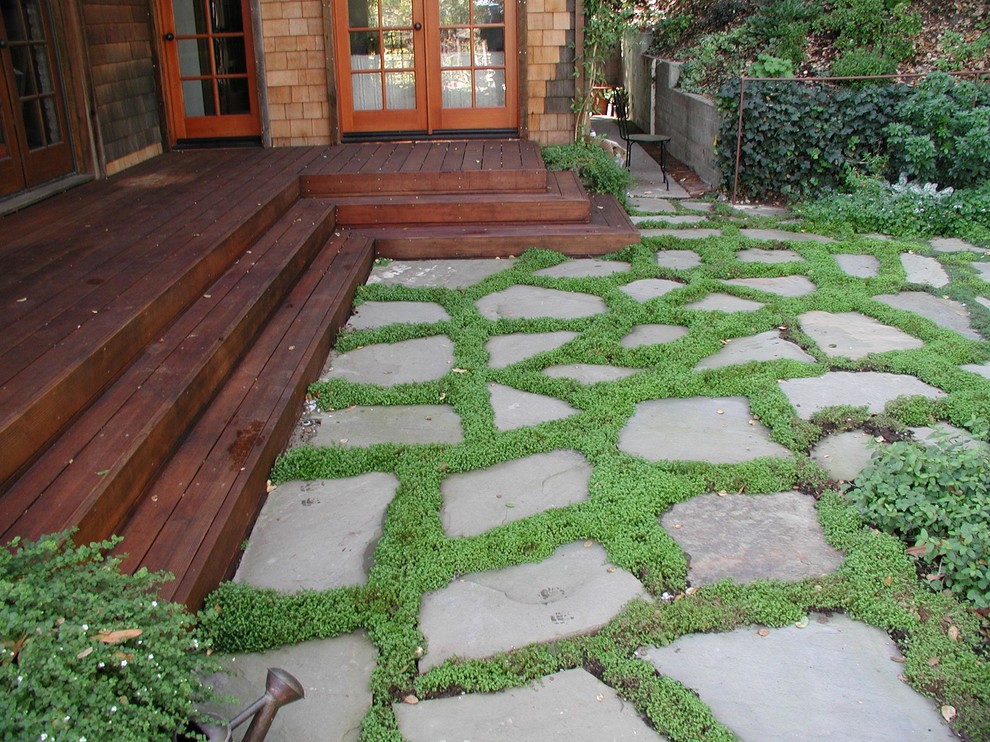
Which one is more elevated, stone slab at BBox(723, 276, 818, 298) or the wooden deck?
the wooden deck

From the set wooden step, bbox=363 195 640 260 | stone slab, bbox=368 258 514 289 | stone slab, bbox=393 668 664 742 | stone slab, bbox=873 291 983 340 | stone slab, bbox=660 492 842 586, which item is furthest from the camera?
wooden step, bbox=363 195 640 260

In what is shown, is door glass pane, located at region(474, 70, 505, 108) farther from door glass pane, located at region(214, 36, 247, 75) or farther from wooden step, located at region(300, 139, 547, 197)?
door glass pane, located at region(214, 36, 247, 75)

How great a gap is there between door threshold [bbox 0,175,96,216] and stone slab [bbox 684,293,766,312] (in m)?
3.75

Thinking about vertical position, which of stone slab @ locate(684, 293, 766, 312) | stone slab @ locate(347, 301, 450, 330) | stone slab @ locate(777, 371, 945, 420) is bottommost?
stone slab @ locate(777, 371, 945, 420)

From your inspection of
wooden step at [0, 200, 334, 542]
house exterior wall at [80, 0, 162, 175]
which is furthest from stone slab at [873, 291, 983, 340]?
house exterior wall at [80, 0, 162, 175]

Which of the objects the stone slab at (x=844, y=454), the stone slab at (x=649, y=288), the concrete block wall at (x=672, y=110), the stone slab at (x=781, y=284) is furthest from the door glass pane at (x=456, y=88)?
the stone slab at (x=844, y=454)

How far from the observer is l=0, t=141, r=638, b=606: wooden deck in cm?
246

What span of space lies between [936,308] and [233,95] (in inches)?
221

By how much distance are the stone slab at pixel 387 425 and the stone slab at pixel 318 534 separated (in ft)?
0.95

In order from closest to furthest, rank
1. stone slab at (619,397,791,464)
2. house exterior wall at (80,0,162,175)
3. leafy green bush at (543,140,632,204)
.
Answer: stone slab at (619,397,791,464), house exterior wall at (80,0,162,175), leafy green bush at (543,140,632,204)

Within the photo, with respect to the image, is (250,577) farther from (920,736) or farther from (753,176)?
(753,176)

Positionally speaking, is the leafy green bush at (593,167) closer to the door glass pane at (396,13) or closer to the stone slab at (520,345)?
the door glass pane at (396,13)

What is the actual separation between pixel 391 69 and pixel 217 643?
602 centimetres

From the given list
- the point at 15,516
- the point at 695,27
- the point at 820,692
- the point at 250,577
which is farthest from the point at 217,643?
the point at 695,27
